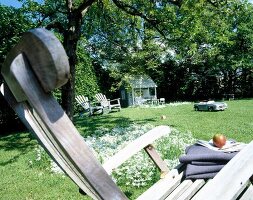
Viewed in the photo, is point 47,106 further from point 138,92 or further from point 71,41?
point 138,92

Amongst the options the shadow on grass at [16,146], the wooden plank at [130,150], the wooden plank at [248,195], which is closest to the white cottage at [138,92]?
the shadow on grass at [16,146]

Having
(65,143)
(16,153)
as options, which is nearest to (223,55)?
(16,153)

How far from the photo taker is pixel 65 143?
3.43ft

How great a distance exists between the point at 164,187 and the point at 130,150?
56cm

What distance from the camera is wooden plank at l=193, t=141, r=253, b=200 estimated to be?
150cm

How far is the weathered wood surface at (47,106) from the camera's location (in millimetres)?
901

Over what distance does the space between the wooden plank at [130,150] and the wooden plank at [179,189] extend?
0.60 m

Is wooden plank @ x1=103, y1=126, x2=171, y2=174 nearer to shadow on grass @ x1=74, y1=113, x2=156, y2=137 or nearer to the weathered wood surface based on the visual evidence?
the weathered wood surface

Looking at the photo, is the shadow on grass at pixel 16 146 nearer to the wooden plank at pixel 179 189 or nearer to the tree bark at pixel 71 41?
the tree bark at pixel 71 41

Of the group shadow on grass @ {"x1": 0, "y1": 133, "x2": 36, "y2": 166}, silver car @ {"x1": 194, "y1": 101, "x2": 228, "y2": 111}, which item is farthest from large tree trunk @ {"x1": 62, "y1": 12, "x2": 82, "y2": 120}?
silver car @ {"x1": 194, "y1": 101, "x2": 228, "y2": 111}

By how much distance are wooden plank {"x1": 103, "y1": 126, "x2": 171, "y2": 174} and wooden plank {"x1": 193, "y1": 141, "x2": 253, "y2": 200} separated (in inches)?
67.3

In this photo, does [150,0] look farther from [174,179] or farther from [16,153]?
[174,179]

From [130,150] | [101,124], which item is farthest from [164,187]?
[101,124]

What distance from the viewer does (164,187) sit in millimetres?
3490
